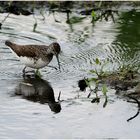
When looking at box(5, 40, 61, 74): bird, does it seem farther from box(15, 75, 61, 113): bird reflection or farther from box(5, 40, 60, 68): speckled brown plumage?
box(15, 75, 61, 113): bird reflection

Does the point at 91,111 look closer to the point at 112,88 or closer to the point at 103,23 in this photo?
the point at 112,88

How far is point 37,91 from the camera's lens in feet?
34.4

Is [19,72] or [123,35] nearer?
[19,72]

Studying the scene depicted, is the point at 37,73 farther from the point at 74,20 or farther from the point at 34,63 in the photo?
the point at 74,20

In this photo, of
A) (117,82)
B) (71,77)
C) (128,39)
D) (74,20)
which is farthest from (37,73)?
(74,20)

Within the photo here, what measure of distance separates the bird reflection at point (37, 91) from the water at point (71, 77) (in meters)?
0.07

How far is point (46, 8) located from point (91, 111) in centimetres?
767

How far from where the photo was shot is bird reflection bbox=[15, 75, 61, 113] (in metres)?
9.77

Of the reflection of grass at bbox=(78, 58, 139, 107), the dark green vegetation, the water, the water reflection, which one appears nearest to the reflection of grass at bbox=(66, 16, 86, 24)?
the dark green vegetation

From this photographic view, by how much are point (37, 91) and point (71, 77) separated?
2.58 ft

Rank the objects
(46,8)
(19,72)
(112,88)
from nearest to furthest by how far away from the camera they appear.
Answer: (112,88)
(19,72)
(46,8)

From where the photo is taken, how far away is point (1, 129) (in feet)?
28.2

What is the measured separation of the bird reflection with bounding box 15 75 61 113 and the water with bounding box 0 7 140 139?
68mm

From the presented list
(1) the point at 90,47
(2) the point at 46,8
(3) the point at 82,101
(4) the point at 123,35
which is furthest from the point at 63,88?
(2) the point at 46,8
